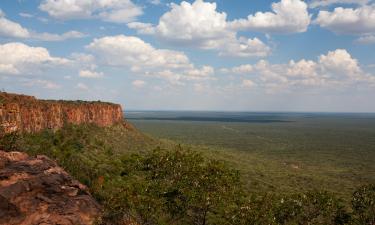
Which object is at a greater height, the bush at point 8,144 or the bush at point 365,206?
the bush at point 8,144

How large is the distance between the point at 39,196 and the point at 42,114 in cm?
4526

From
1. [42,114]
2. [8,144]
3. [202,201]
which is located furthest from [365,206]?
[42,114]

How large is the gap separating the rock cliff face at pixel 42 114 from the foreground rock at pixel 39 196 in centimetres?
1922

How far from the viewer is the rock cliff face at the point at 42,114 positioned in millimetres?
58459

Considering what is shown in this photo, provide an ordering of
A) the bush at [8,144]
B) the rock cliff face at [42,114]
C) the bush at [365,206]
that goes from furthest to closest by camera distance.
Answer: the rock cliff face at [42,114], the bush at [8,144], the bush at [365,206]

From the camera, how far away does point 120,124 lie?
11962 centimetres

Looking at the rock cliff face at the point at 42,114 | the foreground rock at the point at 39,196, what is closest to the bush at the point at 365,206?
the foreground rock at the point at 39,196

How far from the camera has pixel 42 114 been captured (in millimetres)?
73375

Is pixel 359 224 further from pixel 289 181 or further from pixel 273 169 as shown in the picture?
pixel 273 169

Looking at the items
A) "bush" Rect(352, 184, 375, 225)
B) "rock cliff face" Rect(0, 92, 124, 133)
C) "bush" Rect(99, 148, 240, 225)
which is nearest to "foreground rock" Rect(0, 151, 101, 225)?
"bush" Rect(99, 148, 240, 225)

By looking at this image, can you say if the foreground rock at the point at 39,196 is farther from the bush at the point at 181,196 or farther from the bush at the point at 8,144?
the bush at the point at 8,144

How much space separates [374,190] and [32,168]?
33.2m

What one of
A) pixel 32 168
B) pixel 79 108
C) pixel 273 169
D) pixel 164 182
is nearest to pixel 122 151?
pixel 79 108

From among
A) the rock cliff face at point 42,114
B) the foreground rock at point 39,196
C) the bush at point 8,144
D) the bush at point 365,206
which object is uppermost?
the rock cliff face at point 42,114
